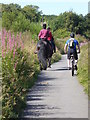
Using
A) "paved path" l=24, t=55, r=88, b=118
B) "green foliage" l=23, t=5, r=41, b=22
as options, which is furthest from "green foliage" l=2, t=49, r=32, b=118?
"green foliage" l=23, t=5, r=41, b=22

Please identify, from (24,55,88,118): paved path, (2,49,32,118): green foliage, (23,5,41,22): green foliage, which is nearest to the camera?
(2,49,32,118): green foliage

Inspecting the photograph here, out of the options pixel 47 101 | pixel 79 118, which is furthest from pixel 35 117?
pixel 47 101

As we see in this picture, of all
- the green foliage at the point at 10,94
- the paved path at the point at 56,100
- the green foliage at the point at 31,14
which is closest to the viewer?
the green foliage at the point at 10,94

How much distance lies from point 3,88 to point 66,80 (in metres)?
6.01

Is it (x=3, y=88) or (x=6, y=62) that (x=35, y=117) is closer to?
(x=3, y=88)

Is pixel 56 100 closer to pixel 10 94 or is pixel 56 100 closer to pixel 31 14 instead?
pixel 10 94

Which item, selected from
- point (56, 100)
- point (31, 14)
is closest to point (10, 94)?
point (56, 100)

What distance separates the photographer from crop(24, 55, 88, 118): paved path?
25.4ft

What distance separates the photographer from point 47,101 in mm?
8945

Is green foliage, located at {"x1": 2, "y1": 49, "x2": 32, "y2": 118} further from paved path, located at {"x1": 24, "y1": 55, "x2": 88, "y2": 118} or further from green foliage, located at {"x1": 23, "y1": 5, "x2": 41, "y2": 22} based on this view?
green foliage, located at {"x1": 23, "y1": 5, "x2": 41, "y2": 22}

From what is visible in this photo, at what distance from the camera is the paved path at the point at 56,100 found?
773 cm

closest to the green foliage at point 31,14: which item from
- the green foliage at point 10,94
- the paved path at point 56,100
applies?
the paved path at point 56,100

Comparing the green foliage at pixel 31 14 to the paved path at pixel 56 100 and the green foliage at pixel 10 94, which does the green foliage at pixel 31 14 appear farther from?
the green foliage at pixel 10 94

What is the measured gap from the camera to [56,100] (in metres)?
9.10
